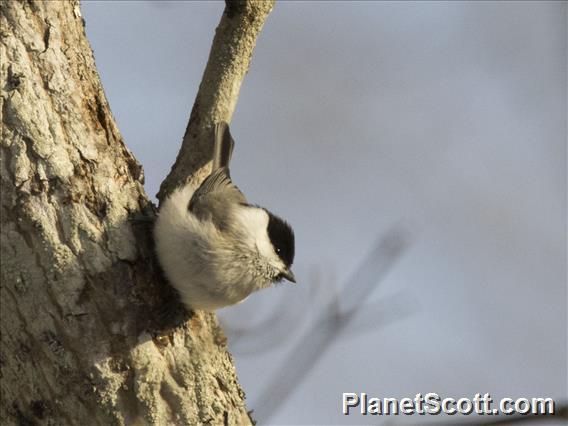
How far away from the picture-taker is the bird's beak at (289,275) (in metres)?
2.89

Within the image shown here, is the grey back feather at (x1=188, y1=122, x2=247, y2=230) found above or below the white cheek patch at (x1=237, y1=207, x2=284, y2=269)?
above

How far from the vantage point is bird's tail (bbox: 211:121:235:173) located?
2.86 metres

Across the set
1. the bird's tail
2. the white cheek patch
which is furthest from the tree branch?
the white cheek patch

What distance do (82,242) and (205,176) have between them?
820 millimetres

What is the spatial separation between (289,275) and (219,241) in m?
0.40

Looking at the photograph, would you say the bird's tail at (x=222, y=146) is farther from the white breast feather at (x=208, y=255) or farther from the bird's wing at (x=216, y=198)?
the white breast feather at (x=208, y=255)

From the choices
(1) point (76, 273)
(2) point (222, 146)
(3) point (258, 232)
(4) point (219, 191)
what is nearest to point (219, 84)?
(2) point (222, 146)

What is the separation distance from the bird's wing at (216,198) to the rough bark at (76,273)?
30cm

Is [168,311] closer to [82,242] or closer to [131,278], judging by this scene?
[131,278]

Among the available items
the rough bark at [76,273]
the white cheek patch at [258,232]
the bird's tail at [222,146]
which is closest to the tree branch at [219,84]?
the bird's tail at [222,146]

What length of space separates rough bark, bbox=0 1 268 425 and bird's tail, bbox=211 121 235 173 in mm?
465

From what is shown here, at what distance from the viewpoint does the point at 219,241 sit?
263 centimetres

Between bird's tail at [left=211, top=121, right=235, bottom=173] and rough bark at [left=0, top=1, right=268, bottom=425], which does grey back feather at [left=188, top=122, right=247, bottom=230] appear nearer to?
bird's tail at [left=211, top=121, right=235, bottom=173]

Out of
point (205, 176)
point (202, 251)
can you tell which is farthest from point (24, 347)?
point (205, 176)
